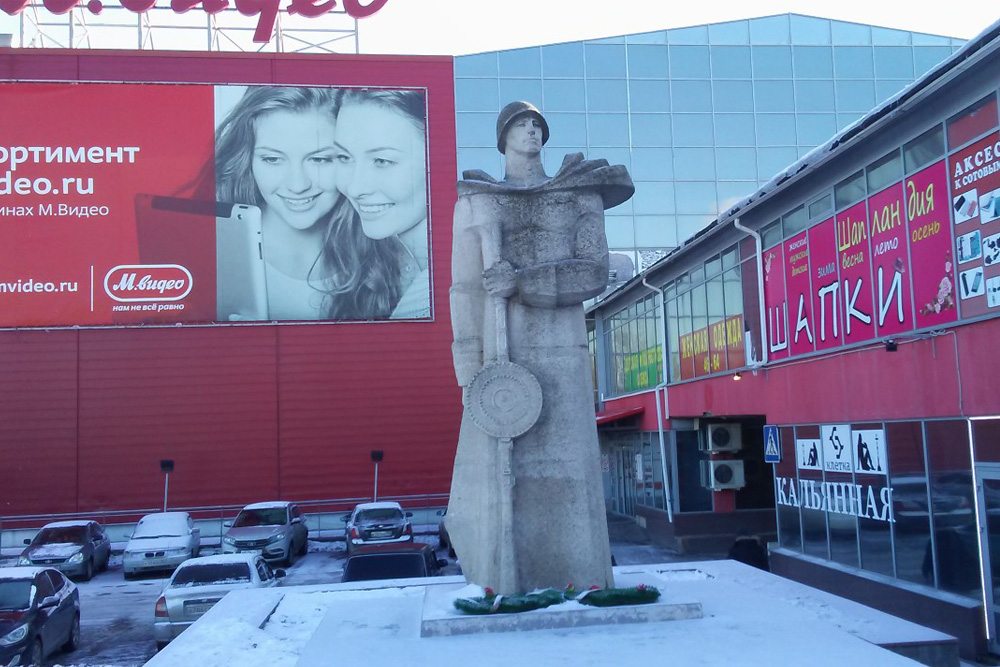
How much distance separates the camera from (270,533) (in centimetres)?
2253

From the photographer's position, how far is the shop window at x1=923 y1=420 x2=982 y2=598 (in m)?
11.4

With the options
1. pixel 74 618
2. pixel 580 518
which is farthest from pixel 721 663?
pixel 74 618

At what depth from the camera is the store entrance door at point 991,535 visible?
1089cm

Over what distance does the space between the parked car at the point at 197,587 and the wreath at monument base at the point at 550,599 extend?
23.4ft

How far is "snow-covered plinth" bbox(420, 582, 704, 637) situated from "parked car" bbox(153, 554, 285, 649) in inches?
A: 276

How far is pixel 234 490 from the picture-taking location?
2775cm

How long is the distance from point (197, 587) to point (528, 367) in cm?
778

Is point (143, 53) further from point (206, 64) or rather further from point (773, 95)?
point (773, 95)

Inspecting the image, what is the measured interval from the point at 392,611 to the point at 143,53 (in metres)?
24.5

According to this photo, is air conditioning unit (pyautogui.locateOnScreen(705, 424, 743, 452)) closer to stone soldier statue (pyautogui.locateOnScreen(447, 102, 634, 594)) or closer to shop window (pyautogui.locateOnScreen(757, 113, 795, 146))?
stone soldier statue (pyautogui.locateOnScreen(447, 102, 634, 594))

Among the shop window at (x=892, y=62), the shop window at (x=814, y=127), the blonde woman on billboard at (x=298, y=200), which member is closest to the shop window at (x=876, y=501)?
the blonde woman on billboard at (x=298, y=200)

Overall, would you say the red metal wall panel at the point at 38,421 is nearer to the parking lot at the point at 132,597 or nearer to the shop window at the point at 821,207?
the parking lot at the point at 132,597

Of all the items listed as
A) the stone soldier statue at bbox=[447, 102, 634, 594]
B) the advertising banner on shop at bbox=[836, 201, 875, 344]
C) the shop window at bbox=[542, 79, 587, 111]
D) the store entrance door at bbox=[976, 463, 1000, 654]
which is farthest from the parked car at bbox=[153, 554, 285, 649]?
the shop window at bbox=[542, 79, 587, 111]

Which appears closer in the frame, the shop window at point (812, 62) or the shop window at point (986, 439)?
the shop window at point (986, 439)
